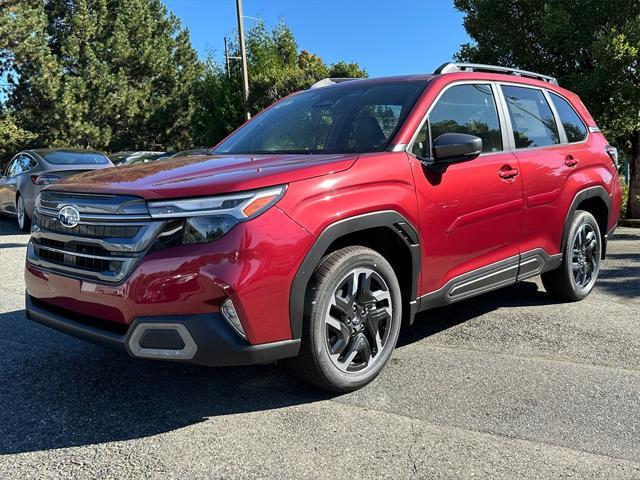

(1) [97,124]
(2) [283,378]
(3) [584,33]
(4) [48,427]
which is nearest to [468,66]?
(2) [283,378]

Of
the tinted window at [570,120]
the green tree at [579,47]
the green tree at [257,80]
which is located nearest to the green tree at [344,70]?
the green tree at [257,80]

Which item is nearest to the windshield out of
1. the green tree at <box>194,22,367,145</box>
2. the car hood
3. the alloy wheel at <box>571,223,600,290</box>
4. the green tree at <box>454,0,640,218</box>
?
the car hood

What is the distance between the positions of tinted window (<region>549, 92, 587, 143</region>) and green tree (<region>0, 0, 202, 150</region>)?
22741 millimetres

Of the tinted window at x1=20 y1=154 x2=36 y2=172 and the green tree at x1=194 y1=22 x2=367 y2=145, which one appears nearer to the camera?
the tinted window at x1=20 y1=154 x2=36 y2=172

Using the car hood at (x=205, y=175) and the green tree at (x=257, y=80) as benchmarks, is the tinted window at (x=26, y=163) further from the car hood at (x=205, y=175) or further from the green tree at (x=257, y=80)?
the green tree at (x=257, y=80)

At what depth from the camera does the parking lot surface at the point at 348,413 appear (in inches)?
102

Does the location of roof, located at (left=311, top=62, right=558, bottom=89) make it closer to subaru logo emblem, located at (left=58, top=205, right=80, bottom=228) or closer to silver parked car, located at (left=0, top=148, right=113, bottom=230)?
subaru logo emblem, located at (left=58, top=205, right=80, bottom=228)

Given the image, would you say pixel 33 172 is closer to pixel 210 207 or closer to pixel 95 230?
pixel 95 230

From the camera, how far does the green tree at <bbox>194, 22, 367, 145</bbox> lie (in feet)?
69.8

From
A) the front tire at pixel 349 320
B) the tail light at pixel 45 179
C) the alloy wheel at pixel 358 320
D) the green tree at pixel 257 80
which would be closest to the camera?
the front tire at pixel 349 320

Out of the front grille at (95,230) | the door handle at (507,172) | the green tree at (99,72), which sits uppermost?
the green tree at (99,72)

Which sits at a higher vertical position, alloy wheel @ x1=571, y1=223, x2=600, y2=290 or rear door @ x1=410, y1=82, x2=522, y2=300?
rear door @ x1=410, y1=82, x2=522, y2=300

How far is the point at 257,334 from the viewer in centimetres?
279

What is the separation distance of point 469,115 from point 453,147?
788mm
